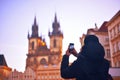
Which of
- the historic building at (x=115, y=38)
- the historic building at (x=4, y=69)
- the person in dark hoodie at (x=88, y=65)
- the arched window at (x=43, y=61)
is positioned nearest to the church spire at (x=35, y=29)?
the arched window at (x=43, y=61)

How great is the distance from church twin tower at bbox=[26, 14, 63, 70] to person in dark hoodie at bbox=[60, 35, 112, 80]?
276 ft

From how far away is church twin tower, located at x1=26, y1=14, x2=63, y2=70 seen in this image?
299 ft

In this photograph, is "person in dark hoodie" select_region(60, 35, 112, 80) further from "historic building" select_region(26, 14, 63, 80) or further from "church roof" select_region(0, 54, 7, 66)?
"historic building" select_region(26, 14, 63, 80)

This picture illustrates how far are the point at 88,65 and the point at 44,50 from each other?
94448mm

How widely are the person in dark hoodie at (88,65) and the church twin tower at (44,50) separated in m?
84.1

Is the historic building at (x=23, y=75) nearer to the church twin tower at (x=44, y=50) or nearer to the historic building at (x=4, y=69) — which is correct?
the historic building at (x=4, y=69)

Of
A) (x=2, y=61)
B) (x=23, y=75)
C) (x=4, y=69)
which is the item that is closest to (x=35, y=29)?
(x=2, y=61)

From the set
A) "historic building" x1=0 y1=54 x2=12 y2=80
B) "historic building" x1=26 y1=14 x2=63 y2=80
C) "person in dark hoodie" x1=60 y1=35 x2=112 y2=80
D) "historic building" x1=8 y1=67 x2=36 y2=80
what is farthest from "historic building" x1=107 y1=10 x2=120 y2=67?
"historic building" x1=26 y1=14 x2=63 y2=80

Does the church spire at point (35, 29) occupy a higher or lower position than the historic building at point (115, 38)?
higher

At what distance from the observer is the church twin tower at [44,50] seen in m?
91.2

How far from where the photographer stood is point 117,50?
102 ft

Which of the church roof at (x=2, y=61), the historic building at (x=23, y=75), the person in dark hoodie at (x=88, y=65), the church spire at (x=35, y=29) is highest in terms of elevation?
the church spire at (x=35, y=29)

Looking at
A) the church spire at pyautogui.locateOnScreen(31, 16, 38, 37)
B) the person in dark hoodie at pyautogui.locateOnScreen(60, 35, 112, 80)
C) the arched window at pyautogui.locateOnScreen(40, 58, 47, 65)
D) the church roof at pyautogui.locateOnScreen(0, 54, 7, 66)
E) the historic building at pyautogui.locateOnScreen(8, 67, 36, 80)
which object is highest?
the church spire at pyautogui.locateOnScreen(31, 16, 38, 37)

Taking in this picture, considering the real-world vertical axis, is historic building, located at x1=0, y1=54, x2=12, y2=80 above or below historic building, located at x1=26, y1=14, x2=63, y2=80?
below
